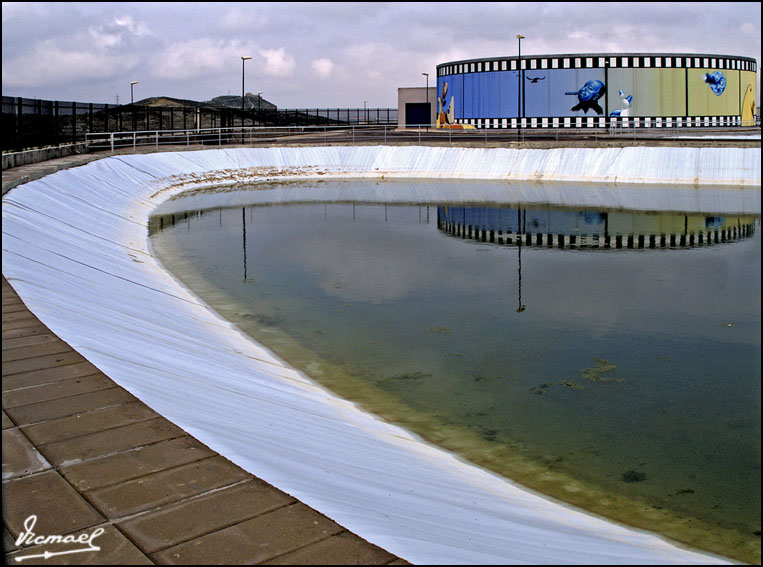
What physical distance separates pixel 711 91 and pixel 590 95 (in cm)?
1091

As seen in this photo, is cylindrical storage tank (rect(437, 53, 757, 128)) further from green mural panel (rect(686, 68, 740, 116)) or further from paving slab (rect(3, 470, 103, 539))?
paving slab (rect(3, 470, 103, 539))

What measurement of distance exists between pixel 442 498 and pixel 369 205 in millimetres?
31677

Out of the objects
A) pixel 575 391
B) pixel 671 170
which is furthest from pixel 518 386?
pixel 671 170

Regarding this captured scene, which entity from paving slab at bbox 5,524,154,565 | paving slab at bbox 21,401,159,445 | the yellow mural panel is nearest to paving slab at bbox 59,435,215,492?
paving slab at bbox 21,401,159,445

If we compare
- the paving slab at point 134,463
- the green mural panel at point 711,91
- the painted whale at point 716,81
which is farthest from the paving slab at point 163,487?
the painted whale at point 716,81

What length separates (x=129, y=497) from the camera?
656 cm

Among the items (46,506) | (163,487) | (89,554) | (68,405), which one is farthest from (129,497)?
(68,405)

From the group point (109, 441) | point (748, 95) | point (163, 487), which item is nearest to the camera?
point (163, 487)

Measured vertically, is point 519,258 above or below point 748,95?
below

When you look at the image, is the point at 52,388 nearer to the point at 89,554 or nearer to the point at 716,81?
the point at 89,554

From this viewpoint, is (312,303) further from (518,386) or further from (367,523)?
(367,523)

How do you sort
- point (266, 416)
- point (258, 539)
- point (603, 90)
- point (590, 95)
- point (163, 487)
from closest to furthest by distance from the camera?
point (258, 539), point (163, 487), point (266, 416), point (603, 90), point (590, 95)

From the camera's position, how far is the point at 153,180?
135 ft

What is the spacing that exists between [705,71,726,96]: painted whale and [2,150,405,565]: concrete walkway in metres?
70.8
